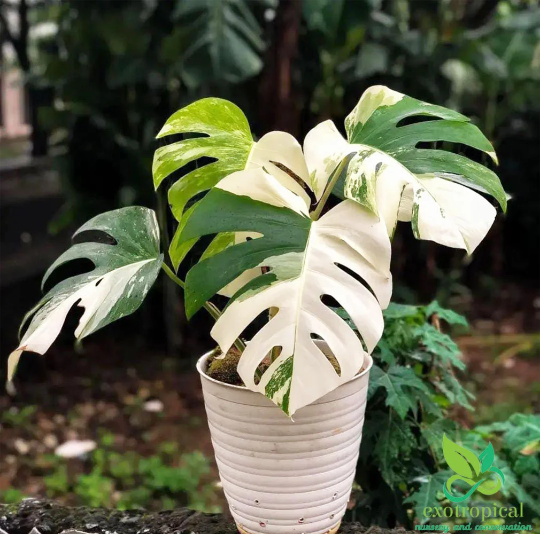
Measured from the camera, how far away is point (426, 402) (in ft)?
4.02

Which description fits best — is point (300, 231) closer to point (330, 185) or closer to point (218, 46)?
point (330, 185)

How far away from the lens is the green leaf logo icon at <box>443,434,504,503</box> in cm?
113

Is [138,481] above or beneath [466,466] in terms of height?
beneath

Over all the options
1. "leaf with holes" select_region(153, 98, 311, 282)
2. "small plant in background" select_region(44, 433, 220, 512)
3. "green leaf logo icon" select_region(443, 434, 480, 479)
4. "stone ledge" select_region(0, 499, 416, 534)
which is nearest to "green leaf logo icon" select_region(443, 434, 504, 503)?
"green leaf logo icon" select_region(443, 434, 480, 479)

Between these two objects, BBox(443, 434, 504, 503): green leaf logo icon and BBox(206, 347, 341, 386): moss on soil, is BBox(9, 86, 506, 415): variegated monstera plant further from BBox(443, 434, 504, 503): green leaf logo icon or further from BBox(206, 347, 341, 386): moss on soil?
BBox(443, 434, 504, 503): green leaf logo icon

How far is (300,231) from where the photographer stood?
910mm

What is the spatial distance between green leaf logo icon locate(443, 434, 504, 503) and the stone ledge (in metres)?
0.13

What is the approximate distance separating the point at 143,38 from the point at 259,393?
2193 mm

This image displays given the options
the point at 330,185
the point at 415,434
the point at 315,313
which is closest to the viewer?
the point at 315,313

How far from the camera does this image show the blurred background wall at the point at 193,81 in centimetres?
258

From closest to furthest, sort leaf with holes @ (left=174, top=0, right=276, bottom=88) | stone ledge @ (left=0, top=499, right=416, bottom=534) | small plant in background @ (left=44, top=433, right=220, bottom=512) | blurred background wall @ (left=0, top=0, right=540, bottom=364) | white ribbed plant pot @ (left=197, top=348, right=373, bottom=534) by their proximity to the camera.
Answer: white ribbed plant pot @ (left=197, top=348, right=373, bottom=534), stone ledge @ (left=0, top=499, right=416, bottom=534), small plant in background @ (left=44, top=433, right=220, bottom=512), leaf with holes @ (left=174, top=0, right=276, bottom=88), blurred background wall @ (left=0, top=0, right=540, bottom=364)

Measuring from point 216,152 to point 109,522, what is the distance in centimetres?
62

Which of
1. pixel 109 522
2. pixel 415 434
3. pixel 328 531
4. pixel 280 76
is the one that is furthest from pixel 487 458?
pixel 280 76

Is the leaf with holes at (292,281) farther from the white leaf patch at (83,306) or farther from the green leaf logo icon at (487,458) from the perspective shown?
the green leaf logo icon at (487,458)
